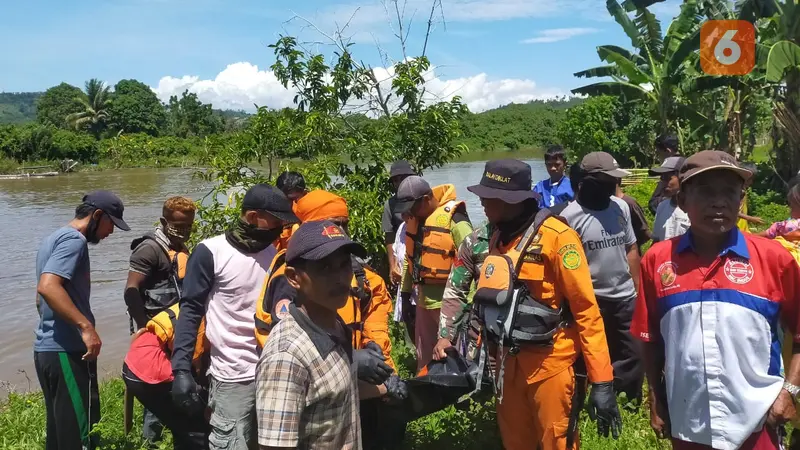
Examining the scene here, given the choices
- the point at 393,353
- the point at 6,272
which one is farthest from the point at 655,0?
the point at 6,272

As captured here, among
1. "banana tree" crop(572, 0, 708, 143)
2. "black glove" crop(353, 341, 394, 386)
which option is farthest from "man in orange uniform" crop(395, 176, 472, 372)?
"banana tree" crop(572, 0, 708, 143)

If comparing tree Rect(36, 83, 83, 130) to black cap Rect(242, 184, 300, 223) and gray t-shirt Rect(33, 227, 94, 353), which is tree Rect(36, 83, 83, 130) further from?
black cap Rect(242, 184, 300, 223)

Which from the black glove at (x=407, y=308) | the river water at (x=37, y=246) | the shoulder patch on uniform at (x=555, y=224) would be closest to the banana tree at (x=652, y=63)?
the river water at (x=37, y=246)

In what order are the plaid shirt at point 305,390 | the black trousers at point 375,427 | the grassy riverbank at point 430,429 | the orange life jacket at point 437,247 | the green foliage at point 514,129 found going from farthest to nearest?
the green foliage at point 514,129, the orange life jacket at point 437,247, the grassy riverbank at point 430,429, the black trousers at point 375,427, the plaid shirt at point 305,390

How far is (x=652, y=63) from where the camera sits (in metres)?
17.2

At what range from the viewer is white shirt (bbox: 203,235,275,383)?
3191 millimetres

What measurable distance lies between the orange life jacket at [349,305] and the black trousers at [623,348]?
2.14m

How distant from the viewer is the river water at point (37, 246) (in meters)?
8.61

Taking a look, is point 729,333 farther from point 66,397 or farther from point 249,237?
point 66,397

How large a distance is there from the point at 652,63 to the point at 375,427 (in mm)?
16297

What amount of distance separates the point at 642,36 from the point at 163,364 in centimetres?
1755

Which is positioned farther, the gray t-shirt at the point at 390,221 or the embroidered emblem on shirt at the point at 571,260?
the gray t-shirt at the point at 390,221

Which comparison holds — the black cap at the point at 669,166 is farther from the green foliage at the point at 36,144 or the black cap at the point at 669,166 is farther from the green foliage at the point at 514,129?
the green foliage at the point at 514,129

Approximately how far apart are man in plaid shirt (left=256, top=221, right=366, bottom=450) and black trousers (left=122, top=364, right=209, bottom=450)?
177 cm
